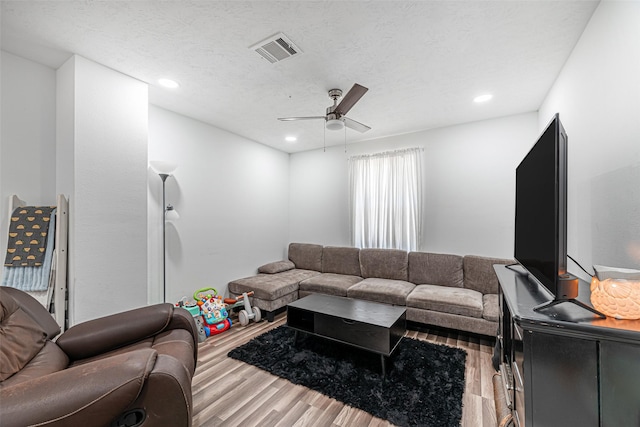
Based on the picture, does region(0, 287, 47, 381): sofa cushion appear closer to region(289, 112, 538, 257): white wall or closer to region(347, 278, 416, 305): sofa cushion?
region(347, 278, 416, 305): sofa cushion

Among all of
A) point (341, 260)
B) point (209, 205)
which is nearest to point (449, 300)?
point (341, 260)

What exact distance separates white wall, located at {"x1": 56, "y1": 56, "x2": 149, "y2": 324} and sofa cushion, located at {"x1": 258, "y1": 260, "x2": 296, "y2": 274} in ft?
6.45

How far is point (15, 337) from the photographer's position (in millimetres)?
1273

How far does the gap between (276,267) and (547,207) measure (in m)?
3.66

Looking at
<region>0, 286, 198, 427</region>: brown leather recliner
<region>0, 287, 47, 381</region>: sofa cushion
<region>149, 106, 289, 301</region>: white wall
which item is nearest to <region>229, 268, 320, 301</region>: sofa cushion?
<region>149, 106, 289, 301</region>: white wall

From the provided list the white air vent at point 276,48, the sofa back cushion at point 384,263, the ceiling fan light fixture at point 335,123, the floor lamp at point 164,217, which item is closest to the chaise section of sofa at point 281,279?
the sofa back cushion at point 384,263

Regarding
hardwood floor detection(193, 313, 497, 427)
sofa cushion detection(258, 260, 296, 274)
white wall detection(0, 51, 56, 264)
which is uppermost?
white wall detection(0, 51, 56, 264)

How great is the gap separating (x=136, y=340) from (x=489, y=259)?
362cm

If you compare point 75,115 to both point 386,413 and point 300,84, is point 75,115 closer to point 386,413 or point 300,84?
point 300,84

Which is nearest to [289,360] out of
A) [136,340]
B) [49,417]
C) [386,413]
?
[386,413]

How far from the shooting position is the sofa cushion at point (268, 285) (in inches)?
134

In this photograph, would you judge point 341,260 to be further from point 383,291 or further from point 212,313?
point 212,313

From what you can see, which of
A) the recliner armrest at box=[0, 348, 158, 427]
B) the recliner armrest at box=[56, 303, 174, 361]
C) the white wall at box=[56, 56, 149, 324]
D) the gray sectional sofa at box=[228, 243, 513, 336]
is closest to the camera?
the recliner armrest at box=[0, 348, 158, 427]

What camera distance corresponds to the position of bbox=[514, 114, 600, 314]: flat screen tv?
3.49 ft
